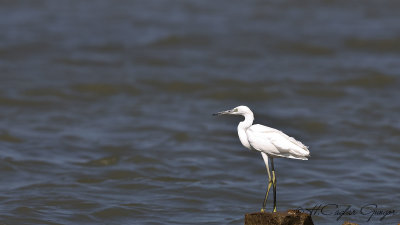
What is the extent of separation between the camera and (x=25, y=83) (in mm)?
17781

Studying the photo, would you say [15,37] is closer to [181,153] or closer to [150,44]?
[150,44]

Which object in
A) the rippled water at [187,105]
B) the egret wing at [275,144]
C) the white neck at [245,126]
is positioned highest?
the rippled water at [187,105]

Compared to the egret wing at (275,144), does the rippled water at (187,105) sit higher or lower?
higher

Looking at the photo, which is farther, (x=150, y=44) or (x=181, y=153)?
(x=150, y=44)

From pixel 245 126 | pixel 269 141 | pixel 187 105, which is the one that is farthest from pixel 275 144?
pixel 187 105

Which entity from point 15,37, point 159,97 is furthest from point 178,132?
point 15,37

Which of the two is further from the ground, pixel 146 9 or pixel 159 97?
pixel 146 9

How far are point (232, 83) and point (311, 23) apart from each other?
17.7ft

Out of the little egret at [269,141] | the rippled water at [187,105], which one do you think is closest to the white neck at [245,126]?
the little egret at [269,141]

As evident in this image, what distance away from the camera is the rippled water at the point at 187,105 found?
10992 mm

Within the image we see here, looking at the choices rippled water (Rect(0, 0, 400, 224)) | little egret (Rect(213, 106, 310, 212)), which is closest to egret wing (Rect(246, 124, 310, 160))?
little egret (Rect(213, 106, 310, 212))

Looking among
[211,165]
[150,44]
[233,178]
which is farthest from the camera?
[150,44]

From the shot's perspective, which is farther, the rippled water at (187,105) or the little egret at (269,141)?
the rippled water at (187,105)

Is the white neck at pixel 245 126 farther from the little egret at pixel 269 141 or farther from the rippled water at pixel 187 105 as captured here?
the rippled water at pixel 187 105
